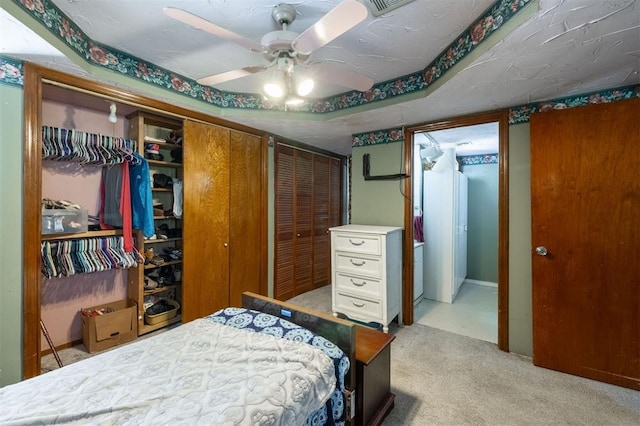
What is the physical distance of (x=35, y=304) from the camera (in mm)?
1792

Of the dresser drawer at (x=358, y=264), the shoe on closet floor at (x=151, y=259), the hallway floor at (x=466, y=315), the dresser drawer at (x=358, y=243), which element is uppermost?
the dresser drawer at (x=358, y=243)

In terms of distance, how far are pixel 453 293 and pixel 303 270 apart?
2.06 m

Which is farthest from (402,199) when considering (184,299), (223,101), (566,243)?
(184,299)

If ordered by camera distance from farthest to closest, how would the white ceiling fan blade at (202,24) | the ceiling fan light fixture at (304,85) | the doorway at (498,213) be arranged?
the doorway at (498,213) < the ceiling fan light fixture at (304,85) < the white ceiling fan blade at (202,24)

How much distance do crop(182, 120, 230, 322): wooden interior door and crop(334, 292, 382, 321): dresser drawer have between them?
1214mm

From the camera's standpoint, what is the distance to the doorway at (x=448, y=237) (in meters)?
3.21

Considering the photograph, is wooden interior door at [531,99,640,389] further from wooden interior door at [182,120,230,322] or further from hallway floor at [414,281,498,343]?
wooden interior door at [182,120,230,322]

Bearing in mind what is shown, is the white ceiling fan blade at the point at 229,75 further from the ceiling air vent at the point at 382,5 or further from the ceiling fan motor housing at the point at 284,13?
the ceiling air vent at the point at 382,5

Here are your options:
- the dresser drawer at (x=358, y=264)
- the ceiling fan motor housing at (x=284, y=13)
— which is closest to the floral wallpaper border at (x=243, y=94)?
the ceiling fan motor housing at (x=284, y=13)

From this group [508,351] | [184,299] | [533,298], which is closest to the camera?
[533,298]

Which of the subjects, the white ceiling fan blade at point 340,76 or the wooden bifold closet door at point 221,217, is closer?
the white ceiling fan blade at point 340,76

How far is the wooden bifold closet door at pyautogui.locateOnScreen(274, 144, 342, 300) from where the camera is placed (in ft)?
11.9

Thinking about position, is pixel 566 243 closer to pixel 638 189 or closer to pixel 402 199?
pixel 638 189

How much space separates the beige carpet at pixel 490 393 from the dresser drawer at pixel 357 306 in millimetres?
366
